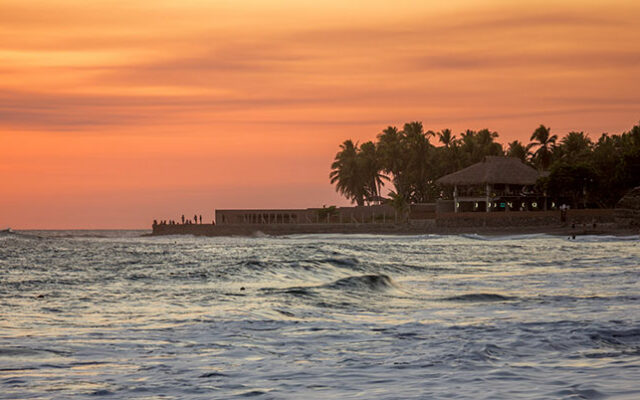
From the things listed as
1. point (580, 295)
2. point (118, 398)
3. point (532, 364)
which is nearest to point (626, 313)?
point (580, 295)

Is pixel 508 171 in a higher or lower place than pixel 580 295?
higher

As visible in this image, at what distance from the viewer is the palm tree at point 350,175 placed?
4980 inches

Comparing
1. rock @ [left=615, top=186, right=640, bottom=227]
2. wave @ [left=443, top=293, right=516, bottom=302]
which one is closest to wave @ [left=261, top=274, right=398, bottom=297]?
wave @ [left=443, top=293, right=516, bottom=302]

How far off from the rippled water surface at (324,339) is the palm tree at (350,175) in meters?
105

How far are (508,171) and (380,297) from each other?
80285 millimetres

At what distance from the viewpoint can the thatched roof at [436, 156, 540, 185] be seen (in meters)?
93.7

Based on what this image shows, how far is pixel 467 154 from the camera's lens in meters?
119

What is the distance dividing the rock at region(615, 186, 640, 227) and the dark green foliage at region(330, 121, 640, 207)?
9083mm

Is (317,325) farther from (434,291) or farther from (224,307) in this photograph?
(434,291)

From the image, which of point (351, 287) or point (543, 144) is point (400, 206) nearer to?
point (543, 144)

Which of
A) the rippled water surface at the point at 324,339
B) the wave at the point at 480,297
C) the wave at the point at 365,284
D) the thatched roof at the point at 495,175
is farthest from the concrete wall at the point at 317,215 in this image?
the wave at the point at 480,297

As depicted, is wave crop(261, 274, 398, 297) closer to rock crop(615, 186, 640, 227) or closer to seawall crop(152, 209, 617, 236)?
seawall crop(152, 209, 617, 236)

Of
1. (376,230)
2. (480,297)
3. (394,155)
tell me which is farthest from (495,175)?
(480,297)

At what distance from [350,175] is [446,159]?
51.7 ft
